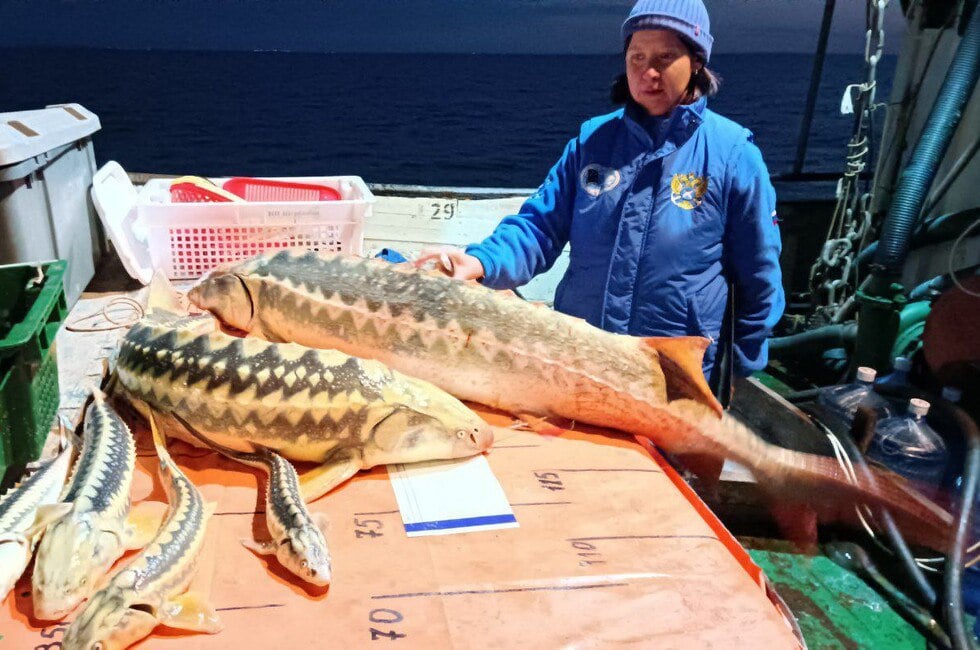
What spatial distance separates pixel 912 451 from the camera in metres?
3.46

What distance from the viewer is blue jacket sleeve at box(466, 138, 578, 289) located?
2737 millimetres

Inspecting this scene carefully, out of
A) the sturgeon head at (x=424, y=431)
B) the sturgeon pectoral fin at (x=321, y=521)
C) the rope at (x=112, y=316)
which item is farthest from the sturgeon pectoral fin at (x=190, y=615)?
the rope at (x=112, y=316)

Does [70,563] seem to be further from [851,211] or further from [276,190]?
[851,211]

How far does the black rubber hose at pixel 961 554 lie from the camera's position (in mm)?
2672

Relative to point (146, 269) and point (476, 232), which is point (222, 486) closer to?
point (146, 269)

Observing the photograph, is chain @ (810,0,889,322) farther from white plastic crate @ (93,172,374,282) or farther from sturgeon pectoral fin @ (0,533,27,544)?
sturgeon pectoral fin @ (0,533,27,544)

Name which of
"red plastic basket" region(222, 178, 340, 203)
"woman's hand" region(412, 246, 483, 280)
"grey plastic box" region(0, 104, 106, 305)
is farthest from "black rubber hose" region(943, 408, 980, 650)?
"grey plastic box" region(0, 104, 106, 305)

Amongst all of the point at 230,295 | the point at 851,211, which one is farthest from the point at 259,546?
the point at 851,211

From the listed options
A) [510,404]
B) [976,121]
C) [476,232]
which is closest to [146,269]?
[476,232]

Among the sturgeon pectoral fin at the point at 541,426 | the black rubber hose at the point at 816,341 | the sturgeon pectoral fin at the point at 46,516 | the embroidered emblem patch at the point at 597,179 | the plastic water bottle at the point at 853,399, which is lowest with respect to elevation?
the black rubber hose at the point at 816,341

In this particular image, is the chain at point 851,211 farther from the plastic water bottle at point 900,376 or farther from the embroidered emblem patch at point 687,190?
the embroidered emblem patch at point 687,190

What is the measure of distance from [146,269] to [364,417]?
2.49 m

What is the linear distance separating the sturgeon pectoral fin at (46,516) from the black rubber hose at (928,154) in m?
4.39

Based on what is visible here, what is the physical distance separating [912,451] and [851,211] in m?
2.52
